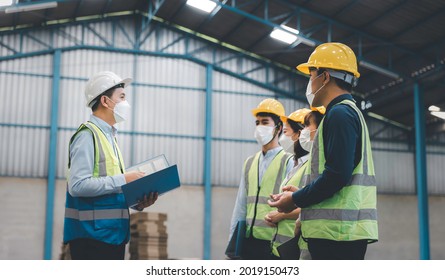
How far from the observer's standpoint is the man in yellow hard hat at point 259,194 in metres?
5.40

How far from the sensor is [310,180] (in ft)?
11.3

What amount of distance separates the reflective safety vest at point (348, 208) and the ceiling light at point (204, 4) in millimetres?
14954

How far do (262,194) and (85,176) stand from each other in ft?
6.70

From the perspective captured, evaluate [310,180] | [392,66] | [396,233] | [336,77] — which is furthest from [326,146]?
[396,233]

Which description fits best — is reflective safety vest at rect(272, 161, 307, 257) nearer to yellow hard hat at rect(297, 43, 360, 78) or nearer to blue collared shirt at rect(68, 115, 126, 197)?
yellow hard hat at rect(297, 43, 360, 78)

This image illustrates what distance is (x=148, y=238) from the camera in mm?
14797

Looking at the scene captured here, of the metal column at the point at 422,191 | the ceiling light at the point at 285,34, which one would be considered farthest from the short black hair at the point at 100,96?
the metal column at the point at 422,191

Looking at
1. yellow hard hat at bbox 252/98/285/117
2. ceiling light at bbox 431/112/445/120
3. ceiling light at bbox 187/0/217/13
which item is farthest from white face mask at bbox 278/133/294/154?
ceiling light at bbox 431/112/445/120

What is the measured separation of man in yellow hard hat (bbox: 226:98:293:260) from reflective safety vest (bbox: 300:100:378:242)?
6.01 ft

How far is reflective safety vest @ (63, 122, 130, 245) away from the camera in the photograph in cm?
386

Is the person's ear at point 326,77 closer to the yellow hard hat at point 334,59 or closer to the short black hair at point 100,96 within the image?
the yellow hard hat at point 334,59

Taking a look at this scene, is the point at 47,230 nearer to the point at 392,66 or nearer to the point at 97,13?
the point at 97,13

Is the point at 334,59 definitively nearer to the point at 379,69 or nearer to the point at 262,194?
the point at 262,194
